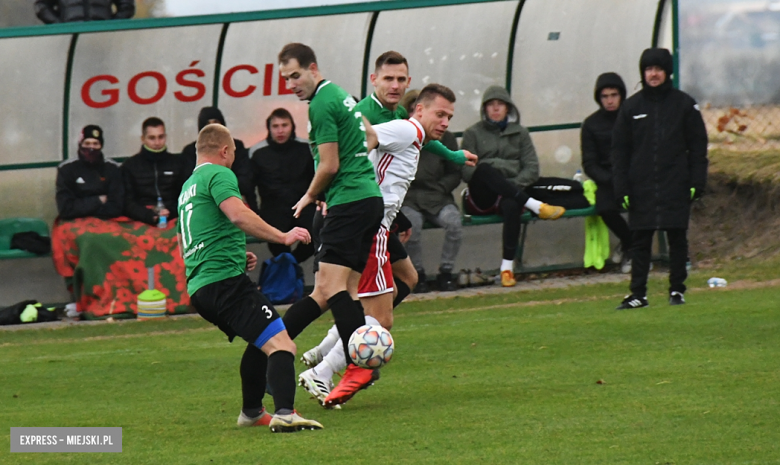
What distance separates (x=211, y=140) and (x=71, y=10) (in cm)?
936

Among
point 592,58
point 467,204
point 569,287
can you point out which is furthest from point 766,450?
point 592,58

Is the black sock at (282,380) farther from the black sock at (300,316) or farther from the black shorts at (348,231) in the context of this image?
the black shorts at (348,231)

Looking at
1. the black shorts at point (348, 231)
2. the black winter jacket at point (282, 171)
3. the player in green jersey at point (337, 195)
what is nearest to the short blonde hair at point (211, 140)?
the player in green jersey at point (337, 195)

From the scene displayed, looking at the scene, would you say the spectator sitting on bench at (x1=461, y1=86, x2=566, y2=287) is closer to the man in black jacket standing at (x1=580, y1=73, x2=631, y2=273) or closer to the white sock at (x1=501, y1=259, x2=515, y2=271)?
the white sock at (x1=501, y1=259, x2=515, y2=271)

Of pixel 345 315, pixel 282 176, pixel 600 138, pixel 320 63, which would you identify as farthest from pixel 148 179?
pixel 345 315

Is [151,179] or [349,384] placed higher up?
[151,179]

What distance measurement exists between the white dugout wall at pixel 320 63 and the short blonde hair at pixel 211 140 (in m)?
8.18

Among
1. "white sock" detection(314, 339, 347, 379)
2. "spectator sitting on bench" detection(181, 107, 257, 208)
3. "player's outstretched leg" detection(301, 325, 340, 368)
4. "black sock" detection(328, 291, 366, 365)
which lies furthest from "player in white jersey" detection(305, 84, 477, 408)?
"spectator sitting on bench" detection(181, 107, 257, 208)

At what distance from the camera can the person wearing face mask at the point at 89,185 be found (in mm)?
13367

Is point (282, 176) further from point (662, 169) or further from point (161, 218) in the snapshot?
point (662, 169)

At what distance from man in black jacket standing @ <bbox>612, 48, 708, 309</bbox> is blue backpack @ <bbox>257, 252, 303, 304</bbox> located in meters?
3.88

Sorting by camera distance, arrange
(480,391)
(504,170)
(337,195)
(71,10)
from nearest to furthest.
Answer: (337,195) < (480,391) < (504,170) < (71,10)

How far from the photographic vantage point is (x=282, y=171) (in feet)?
44.2

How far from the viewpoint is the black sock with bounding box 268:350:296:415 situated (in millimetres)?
6316
